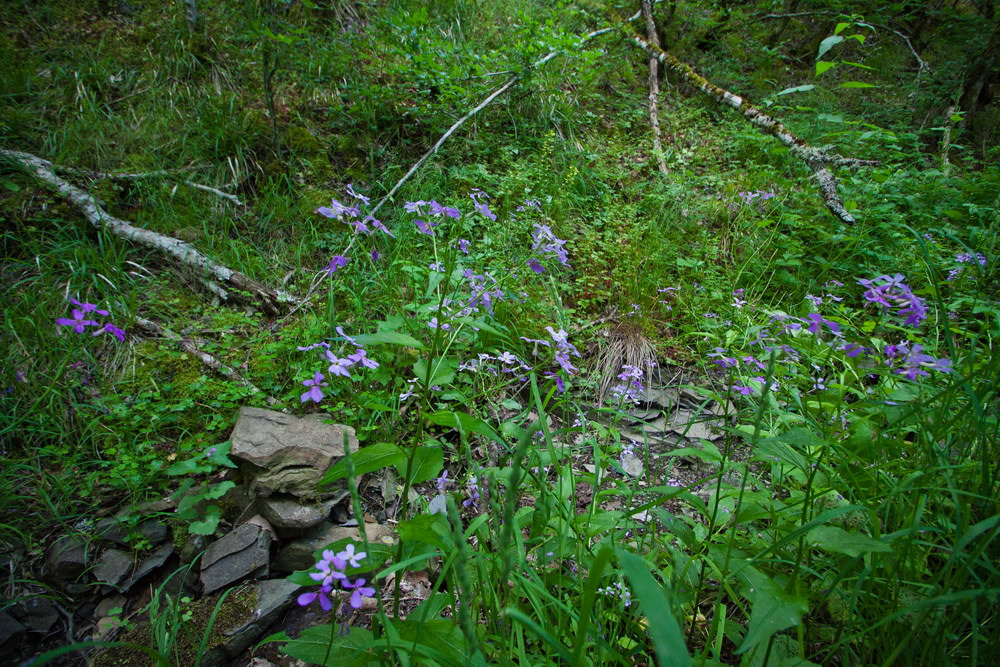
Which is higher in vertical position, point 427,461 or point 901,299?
point 901,299

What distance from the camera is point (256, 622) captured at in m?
1.42

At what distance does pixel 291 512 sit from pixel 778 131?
17.0 ft

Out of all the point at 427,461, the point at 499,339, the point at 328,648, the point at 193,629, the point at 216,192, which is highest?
the point at 427,461

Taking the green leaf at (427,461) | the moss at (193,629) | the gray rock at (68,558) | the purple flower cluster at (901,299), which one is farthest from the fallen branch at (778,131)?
the gray rock at (68,558)

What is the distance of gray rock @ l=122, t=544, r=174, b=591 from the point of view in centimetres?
158

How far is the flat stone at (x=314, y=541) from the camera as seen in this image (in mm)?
1646

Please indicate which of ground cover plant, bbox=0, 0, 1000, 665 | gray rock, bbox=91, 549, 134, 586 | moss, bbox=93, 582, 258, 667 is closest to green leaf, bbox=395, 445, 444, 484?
ground cover plant, bbox=0, 0, 1000, 665

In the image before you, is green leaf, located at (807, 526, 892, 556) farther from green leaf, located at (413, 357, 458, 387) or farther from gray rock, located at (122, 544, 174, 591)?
gray rock, located at (122, 544, 174, 591)

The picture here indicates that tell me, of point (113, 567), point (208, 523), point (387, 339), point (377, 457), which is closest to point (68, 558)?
point (113, 567)

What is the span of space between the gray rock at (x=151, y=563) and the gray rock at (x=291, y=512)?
Result: 0.34 meters

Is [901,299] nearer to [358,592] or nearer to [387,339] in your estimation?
[387,339]

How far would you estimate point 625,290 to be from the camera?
9.55 ft

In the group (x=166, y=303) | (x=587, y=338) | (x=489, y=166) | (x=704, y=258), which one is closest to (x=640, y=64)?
(x=489, y=166)

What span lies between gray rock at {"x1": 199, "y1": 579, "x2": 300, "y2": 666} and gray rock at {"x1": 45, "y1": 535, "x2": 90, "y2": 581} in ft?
→ 2.16
